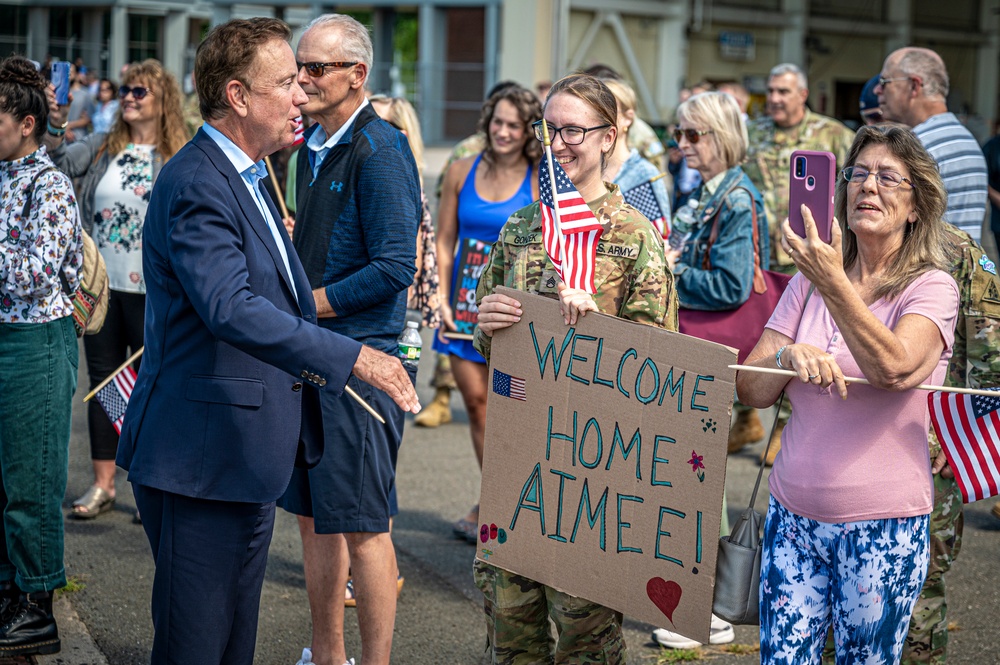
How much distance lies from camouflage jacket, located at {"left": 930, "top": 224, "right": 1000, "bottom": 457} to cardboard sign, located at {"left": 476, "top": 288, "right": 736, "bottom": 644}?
3.55ft

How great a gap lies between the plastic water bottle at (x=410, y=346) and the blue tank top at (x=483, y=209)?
1901mm

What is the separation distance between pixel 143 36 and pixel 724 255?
36655 millimetres

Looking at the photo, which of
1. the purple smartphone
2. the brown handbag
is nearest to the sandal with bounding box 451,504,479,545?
the brown handbag

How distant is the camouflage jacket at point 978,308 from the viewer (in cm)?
359

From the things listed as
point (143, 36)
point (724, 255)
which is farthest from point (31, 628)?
point (143, 36)

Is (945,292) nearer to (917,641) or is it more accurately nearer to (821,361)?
(821,361)

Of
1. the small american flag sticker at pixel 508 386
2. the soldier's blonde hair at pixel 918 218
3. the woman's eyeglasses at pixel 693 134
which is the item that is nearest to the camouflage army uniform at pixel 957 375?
the soldier's blonde hair at pixel 918 218

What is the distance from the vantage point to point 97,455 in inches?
235

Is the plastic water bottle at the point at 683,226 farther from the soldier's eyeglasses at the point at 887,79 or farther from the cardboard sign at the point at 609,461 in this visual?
the cardboard sign at the point at 609,461

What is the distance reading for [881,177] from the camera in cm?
305

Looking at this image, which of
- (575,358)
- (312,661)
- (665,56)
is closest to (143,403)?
(575,358)

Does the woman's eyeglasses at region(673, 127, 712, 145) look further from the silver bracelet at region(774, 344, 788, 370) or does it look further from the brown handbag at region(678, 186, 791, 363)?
the silver bracelet at region(774, 344, 788, 370)

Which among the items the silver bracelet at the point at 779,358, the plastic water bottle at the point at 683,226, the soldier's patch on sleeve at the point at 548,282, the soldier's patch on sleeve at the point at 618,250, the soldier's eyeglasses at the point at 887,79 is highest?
the soldier's eyeglasses at the point at 887,79

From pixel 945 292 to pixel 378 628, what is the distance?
211 cm
